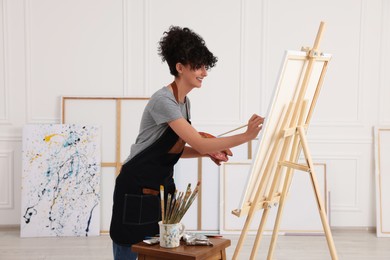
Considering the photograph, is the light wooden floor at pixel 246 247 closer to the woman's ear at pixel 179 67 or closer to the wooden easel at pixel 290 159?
the wooden easel at pixel 290 159

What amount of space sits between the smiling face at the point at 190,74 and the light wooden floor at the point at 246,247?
76.7 inches

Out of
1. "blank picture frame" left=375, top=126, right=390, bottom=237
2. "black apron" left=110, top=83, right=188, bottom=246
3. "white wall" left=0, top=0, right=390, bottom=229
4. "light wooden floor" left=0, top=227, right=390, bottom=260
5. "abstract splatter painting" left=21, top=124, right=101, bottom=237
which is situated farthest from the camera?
"white wall" left=0, top=0, right=390, bottom=229

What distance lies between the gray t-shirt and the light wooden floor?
183cm

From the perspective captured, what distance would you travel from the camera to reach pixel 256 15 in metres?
4.72

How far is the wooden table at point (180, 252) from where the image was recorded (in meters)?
1.94

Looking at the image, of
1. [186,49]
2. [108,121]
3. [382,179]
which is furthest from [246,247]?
[186,49]

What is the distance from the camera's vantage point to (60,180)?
4.48 metres

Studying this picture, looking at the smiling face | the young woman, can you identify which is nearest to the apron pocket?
the young woman

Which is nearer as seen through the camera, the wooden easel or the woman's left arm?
the wooden easel

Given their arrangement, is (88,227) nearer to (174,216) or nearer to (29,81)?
(29,81)

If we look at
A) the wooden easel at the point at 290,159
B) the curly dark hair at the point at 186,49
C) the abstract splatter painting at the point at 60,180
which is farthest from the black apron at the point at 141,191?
the abstract splatter painting at the point at 60,180

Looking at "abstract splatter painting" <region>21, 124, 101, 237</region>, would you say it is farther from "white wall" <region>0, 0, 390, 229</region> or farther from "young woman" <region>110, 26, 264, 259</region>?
"young woman" <region>110, 26, 264, 259</region>

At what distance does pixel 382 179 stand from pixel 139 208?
121 inches

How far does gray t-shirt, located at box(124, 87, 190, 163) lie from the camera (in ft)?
7.19
